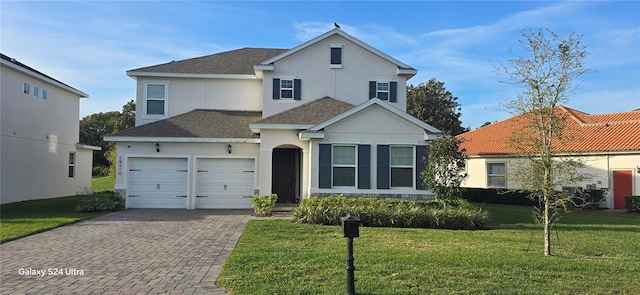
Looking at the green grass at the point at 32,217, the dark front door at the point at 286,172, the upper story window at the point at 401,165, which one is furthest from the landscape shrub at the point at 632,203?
the green grass at the point at 32,217

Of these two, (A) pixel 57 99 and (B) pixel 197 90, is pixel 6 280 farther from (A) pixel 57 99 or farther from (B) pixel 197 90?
(A) pixel 57 99

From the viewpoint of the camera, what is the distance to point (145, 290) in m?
6.84

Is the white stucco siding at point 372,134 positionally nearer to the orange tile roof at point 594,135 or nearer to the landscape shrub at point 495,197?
the orange tile roof at point 594,135

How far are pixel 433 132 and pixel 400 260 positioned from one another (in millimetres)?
8876

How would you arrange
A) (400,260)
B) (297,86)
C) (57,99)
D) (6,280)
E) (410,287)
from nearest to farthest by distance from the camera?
(410,287)
(6,280)
(400,260)
(297,86)
(57,99)

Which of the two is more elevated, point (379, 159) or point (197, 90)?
point (197, 90)

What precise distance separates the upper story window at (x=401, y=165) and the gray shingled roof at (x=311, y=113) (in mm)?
2858

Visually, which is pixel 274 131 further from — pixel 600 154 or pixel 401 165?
pixel 600 154

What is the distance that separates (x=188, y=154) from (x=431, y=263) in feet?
41.4

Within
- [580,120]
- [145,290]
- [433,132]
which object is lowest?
[145,290]

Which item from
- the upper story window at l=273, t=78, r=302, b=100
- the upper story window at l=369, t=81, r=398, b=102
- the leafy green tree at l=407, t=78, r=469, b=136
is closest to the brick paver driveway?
the upper story window at l=273, t=78, r=302, b=100

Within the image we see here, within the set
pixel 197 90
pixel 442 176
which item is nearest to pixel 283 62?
pixel 197 90

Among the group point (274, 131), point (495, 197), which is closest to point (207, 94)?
point (274, 131)

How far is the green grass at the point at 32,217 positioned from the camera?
39.8 feet
